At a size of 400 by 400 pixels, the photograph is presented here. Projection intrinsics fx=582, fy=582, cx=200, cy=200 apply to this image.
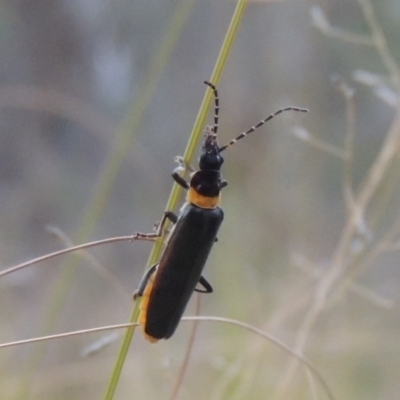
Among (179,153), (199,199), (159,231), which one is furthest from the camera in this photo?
(179,153)

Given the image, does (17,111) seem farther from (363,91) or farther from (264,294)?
(363,91)

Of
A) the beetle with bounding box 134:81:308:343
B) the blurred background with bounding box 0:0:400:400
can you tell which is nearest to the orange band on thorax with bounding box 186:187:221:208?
the beetle with bounding box 134:81:308:343

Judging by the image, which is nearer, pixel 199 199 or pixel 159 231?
pixel 159 231

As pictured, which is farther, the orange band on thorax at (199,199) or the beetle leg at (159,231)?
the orange band on thorax at (199,199)

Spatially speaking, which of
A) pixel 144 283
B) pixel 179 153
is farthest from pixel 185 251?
pixel 179 153

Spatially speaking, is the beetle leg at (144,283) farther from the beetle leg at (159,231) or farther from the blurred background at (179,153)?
the blurred background at (179,153)

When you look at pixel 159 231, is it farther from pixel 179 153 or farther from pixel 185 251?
pixel 179 153

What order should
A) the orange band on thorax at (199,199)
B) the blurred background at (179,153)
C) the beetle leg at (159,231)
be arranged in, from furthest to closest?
the blurred background at (179,153) → the orange band on thorax at (199,199) → the beetle leg at (159,231)

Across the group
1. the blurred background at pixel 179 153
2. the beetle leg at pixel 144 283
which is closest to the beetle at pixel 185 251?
the beetle leg at pixel 144 283

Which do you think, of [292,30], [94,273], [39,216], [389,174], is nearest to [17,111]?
[39,216]
